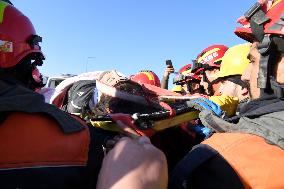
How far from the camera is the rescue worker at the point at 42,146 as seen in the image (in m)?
1.60

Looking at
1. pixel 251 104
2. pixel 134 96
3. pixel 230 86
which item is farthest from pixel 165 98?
pixel 230 86

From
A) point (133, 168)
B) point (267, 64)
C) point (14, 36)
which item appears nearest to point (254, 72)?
point (267, 64)

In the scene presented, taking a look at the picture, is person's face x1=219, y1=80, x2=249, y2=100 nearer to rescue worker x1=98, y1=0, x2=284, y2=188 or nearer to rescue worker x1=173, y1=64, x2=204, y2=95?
rescue worker x1=173, y1=64, x2=204, y2=95

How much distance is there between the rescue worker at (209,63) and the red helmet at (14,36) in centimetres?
407

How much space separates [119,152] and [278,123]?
2.97ft

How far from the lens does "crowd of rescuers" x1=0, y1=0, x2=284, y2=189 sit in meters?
1.60

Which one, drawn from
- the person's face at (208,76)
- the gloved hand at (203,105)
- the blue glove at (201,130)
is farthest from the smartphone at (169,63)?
the gloved hand at (203,105)

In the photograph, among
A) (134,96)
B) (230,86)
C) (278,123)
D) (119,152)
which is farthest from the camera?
(230,86)

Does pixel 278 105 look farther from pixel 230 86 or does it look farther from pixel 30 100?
pixel 230 86

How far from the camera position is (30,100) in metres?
1.74

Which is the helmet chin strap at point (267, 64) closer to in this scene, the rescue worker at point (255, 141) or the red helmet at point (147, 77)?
the rescue worker at point (255, 141)

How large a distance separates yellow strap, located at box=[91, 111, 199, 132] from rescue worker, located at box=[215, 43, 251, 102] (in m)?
2.61

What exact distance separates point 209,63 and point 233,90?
2.06m

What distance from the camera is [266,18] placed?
8.46 feet
